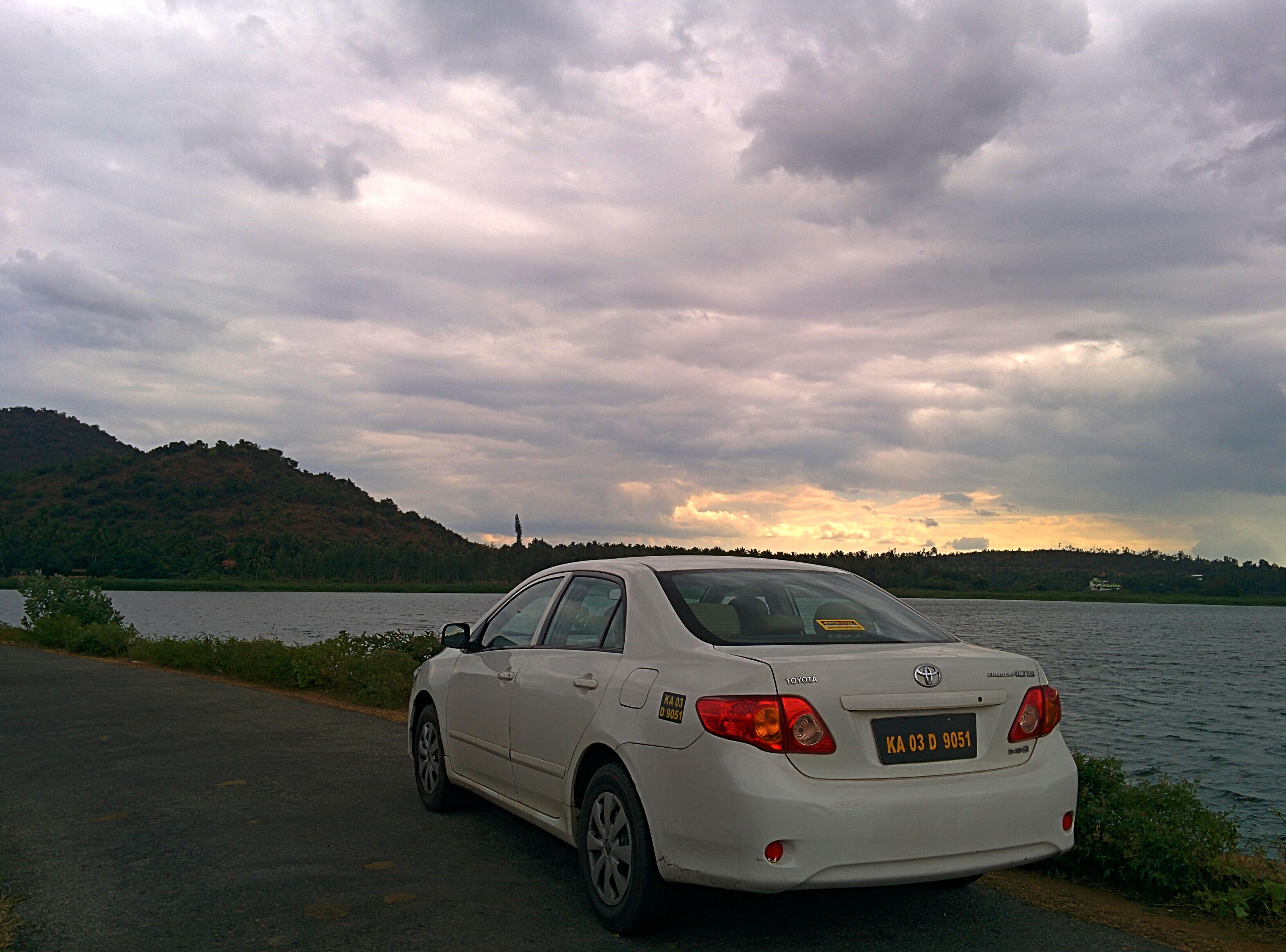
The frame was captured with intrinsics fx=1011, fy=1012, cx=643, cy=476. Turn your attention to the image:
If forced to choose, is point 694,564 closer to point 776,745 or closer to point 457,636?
point 776,745

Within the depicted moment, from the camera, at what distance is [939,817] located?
153 inches

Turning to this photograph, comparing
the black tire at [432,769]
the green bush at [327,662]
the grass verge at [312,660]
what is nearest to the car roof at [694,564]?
the black tire at [432,769]

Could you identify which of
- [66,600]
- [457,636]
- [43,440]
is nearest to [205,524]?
[43,440]

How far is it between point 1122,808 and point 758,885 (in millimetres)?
2787

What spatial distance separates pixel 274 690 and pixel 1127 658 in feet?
135

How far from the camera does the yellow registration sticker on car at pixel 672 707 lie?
4074 mm

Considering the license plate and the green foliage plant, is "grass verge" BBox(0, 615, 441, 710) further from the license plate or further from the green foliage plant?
the license plate

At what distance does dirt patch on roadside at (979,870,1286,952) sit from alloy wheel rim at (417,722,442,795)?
3455 millimetres

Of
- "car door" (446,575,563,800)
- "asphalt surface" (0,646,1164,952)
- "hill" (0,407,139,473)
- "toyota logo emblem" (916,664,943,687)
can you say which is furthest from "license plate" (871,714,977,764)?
"hill" (0,407,139,473)

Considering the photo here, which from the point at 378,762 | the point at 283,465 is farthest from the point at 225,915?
the point at 283,465

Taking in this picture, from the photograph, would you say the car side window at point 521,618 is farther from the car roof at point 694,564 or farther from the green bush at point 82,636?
the green bush at point 82,636

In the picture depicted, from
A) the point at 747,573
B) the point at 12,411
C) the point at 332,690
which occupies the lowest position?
the point at 332,690

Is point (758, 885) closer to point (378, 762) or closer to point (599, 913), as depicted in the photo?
point (599, 913)

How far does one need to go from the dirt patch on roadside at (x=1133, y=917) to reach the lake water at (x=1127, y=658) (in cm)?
132
